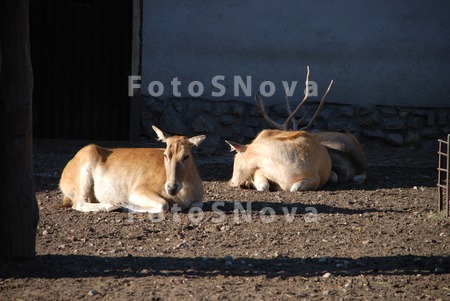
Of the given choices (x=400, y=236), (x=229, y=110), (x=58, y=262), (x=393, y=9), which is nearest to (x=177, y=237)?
(x=58, y=262)

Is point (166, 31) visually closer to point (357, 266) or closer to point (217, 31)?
point (217, 31)

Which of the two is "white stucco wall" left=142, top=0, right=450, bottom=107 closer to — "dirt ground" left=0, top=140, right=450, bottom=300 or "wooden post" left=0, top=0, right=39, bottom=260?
"dirt ground" left=0, top=140, right=450, bottom=300

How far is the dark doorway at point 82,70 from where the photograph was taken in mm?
13078

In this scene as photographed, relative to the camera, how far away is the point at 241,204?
923 cm

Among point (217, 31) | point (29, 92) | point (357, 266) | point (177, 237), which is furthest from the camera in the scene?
point (217, 31)

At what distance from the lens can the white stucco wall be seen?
42.0ft

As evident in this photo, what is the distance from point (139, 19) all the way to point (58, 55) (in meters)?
1.44

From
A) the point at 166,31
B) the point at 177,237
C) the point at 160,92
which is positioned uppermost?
the point at 166,31

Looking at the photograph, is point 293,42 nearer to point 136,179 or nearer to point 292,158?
point 292,158

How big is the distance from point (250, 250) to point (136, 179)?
7.65 feet

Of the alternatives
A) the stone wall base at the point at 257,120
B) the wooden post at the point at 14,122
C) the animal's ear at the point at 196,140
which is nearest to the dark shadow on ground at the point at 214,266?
the wooden post at the point at 14,122

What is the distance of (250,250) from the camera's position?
7.24m

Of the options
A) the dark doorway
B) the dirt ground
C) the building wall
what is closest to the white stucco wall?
the building wall

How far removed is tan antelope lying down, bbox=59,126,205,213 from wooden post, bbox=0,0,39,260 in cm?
257
